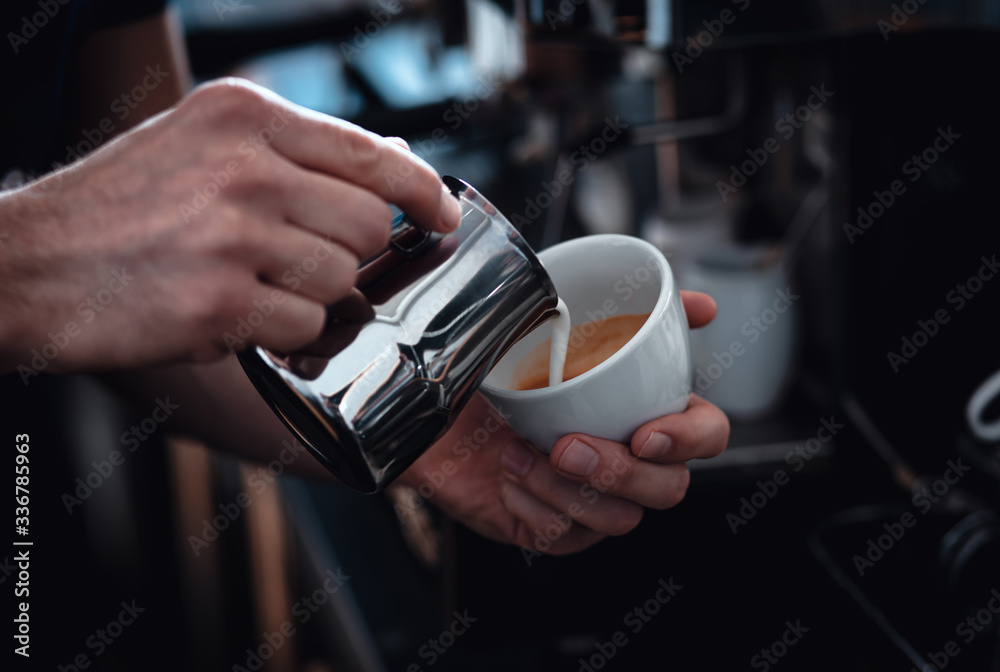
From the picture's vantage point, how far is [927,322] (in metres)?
0.61

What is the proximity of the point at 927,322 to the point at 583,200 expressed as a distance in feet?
2.21

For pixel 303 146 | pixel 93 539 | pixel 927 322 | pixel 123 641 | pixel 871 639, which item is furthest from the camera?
pixel 93 539

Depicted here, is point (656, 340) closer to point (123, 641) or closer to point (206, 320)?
point (206, 320)

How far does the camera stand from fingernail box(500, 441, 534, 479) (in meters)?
0.55

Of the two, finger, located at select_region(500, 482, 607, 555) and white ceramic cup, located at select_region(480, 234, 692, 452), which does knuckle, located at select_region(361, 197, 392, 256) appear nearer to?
white ceramic cup, located at select_region(480, 234, 692, 452)

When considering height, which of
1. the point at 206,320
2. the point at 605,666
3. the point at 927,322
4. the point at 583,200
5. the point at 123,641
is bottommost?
the point at 123,641

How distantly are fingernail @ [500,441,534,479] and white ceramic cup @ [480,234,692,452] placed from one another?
0.15 ft

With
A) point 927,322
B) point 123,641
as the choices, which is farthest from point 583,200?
point 123,641

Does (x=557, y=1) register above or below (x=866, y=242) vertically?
above

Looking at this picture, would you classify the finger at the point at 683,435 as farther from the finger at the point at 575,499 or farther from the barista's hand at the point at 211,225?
the barista's hand at the point at 211,225

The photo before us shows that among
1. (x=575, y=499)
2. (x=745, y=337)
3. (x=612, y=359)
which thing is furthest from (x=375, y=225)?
(x=745, y=337)

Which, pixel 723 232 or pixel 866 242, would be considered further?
pixel 723 232

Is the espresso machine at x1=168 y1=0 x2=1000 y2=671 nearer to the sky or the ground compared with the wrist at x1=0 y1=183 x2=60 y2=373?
nearer to the ground

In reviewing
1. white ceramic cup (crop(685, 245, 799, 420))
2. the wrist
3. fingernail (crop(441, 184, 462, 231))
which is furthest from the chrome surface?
white ceramic cup (crop(685, 245, 799, 420))
